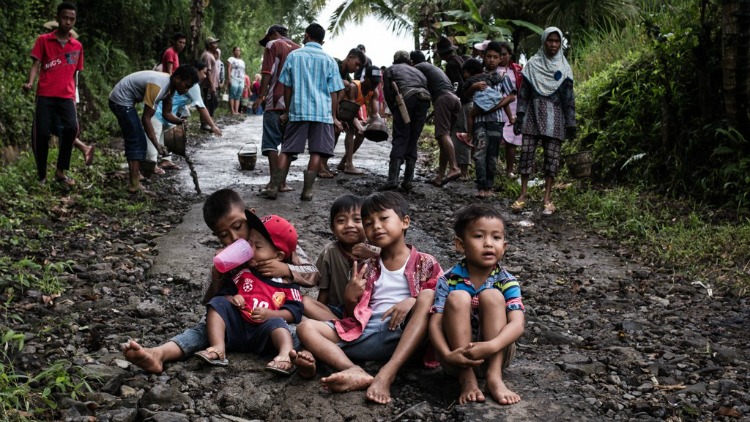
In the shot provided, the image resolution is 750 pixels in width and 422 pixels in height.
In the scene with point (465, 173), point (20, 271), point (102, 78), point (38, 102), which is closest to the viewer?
point (20, 271)

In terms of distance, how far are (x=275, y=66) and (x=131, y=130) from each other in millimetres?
1687

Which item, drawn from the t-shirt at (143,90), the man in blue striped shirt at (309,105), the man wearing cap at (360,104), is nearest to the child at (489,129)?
the man wearing cap at (360,104)

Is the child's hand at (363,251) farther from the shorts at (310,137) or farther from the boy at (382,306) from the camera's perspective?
the shorts at (310,137)

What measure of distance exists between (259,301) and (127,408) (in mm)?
888

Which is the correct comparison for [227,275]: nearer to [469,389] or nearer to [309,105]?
[469,389]

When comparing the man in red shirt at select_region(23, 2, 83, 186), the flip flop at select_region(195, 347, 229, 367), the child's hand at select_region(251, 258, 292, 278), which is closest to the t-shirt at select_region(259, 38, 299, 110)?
the man in red shirt at select_region(23, 2, 83, 186)

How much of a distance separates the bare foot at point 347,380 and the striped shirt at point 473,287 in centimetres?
44

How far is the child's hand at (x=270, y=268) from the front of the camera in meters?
3.90

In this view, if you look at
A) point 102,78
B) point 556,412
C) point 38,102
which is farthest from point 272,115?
point 102,78

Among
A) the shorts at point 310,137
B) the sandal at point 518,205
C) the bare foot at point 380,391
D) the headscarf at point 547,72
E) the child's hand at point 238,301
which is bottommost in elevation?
the bare foot at point 380,391

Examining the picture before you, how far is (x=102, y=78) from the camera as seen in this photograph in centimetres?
1387

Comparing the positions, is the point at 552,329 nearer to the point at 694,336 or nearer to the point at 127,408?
the point at 694,336

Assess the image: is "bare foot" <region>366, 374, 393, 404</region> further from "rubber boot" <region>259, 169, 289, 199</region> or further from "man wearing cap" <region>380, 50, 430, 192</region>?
"man wearing cap" <region>380, 50, 430, 192</region>

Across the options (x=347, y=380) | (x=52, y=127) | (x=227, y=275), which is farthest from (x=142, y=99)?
(x=347, y=380)
